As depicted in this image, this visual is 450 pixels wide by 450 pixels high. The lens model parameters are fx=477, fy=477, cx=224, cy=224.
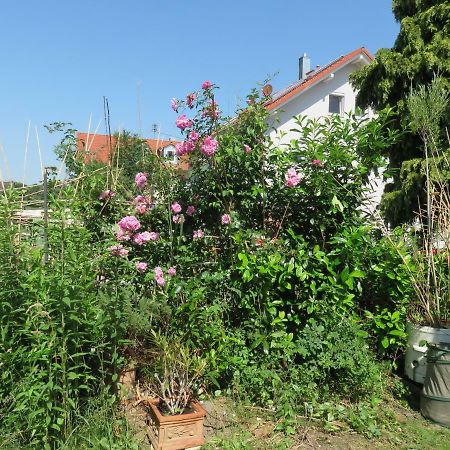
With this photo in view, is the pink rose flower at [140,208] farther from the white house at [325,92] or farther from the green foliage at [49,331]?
the white house at [325,92]

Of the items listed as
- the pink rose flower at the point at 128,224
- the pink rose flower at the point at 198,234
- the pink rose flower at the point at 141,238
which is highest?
the pink rose flower at the point at 128,224

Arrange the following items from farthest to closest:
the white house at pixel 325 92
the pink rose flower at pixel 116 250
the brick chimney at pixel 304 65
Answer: the brick chimney at pixel 304 65, the white house at pixel 325 92, the pink rose flower at pixel 116 250

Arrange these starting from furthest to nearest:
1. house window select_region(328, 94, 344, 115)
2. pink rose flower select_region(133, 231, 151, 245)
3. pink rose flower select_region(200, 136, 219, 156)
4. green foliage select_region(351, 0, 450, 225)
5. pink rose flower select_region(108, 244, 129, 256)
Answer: house window select_region(328, 94, 344, 115), green foliage select_region(351, 0, 450, 225), pink rose flower select_region(200, 136, 219, 156), pink rose flower select_region(133, 231, 151, 245), pink rose flower select_region(108, 244, 129, 256)

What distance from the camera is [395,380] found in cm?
448

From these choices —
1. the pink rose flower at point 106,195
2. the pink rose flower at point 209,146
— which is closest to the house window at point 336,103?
the pink rose flower at point 209,146

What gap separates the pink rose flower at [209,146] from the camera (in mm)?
4094

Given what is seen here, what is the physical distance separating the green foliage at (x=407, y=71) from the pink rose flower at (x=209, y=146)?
195 inches

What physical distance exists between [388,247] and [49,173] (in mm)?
3227

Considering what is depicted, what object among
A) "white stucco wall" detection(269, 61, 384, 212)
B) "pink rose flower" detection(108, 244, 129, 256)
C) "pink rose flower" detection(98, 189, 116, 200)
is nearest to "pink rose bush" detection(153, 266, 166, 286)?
"pink rose flower" detection(108, 244, 129, 256)

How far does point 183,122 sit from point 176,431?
2.57m

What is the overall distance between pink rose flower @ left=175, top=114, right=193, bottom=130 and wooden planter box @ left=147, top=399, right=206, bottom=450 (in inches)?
94.3

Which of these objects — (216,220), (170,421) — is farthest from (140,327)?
(216,220)

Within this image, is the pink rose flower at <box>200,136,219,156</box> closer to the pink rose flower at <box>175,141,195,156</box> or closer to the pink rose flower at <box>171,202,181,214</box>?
the pink rose flower at <box>175,141,195,156</box>

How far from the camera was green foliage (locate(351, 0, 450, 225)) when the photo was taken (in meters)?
8.12
